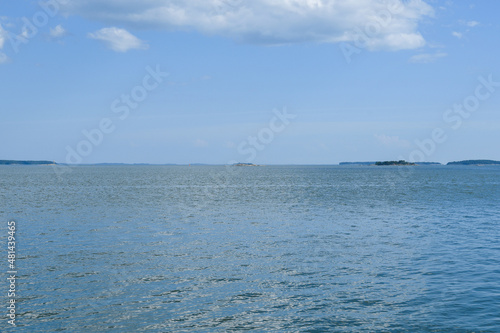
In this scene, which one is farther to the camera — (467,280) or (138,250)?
(138,250)

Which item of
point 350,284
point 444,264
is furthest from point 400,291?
point 444,264

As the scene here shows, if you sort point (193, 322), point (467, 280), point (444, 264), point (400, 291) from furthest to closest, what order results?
1. point (444, 264)
2. point (467, 280)
3. point (400, 291)
4. point (193, 322)

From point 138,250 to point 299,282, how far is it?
594 inches

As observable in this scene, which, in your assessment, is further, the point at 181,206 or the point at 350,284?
the point at 181,206

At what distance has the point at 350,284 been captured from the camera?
87.4ft

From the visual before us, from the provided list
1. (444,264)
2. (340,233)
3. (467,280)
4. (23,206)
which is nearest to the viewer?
(467,280)

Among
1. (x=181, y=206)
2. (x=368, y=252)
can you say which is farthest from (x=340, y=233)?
(x=181, y=206)

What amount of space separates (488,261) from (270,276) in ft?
53.4

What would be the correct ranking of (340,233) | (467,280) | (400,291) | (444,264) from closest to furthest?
(400,291)
(467,280)
(444,264)
(340,233)

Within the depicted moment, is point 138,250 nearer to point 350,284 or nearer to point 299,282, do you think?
point 299,282

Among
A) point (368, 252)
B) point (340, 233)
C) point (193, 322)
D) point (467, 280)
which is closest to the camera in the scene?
point (193, 322)

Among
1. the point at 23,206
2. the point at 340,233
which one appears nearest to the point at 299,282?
the point at 340,233

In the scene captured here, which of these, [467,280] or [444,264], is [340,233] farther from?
[467,280]

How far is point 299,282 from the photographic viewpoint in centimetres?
2712
